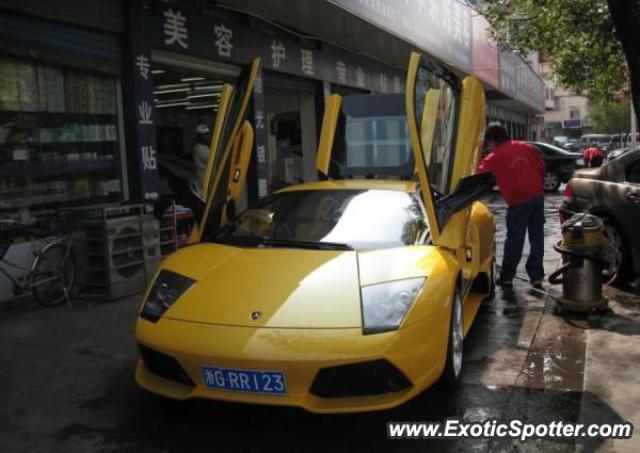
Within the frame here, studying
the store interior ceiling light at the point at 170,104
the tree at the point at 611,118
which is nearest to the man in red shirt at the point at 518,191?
the store interior ceiling light at the point at 170,104

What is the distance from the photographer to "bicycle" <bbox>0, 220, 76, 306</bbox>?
5.95 meters

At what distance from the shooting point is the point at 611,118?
63.2m

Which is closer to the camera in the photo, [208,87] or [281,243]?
[281,243]

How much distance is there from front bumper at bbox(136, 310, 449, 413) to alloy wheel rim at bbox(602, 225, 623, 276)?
3939 millimetres

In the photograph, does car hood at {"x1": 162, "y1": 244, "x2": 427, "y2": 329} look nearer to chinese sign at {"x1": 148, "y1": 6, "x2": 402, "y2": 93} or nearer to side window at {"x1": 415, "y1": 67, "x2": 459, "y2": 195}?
side window at {"x1": 415, "y1": 67, "x2": 459, "y2": 195}

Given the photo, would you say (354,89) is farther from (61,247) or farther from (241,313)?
(241,313)

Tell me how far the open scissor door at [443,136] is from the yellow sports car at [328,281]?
0.04 feet

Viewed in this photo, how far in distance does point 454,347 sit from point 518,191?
305 cm

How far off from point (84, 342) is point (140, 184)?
3.09 meters

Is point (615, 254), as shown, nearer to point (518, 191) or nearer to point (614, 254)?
point (614, 254)

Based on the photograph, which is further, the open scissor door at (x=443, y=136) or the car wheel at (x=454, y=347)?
the open scissor door at (x=443, y=136)

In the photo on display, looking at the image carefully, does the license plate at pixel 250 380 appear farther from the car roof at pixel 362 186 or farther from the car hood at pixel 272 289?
the car roof at pixel 362 186

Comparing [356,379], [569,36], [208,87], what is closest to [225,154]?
[356,379]

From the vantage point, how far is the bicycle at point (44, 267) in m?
5.95
